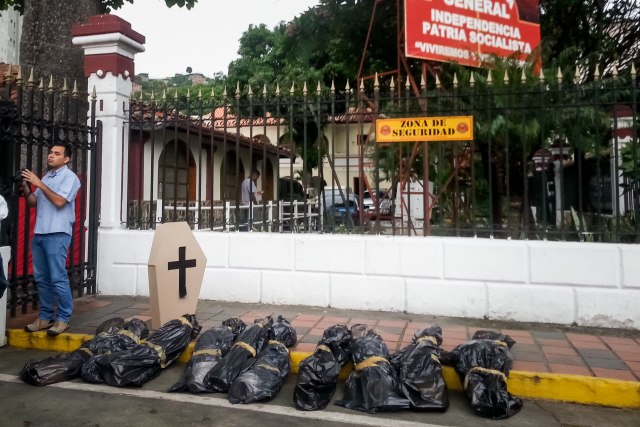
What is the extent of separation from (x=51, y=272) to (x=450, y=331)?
3.89 meters

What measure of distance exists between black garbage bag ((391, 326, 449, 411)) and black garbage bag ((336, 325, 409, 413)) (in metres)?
0.07

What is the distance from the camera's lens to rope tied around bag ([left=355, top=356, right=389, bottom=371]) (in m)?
3.46

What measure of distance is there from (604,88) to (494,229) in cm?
181

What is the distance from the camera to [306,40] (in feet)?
41.5

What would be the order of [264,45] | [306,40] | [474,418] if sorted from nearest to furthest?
[474,418] → [306,40] → [264,45]

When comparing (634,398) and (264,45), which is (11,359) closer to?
(634,398)

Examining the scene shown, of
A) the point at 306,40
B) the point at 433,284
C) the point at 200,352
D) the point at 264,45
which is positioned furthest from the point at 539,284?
the point at 264,45

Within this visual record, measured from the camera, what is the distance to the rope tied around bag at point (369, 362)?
11.4 ft

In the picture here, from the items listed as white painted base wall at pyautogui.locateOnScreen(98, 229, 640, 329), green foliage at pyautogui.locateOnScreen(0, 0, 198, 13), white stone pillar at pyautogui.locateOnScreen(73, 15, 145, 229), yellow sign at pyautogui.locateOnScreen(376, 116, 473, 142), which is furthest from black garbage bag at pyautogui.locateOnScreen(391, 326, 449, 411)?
green foliage at pyautogui.locateOnScreen(0, 0, 198, 13)

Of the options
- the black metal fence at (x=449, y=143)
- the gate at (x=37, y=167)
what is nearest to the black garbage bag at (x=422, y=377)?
the black metal fence at (x=449, y=143)

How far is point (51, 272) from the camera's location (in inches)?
180

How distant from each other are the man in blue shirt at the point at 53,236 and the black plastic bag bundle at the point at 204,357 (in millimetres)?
1572

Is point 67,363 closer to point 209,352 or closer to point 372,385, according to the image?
point 209,352

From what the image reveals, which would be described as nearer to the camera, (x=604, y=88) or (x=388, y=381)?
(x=388, y=381)
